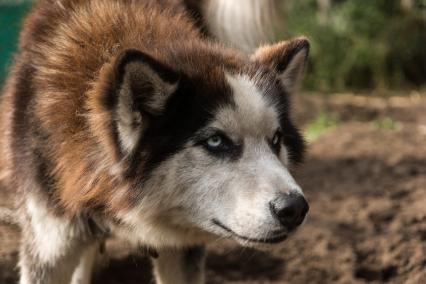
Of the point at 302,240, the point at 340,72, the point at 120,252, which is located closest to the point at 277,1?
the point at 302,240

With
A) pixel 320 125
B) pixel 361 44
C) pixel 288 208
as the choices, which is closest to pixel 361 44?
pixel 361 44

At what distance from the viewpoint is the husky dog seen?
3256 mm

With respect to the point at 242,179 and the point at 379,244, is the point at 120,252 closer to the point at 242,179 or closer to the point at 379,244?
the point at 379,244

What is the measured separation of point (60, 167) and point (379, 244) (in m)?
2.45

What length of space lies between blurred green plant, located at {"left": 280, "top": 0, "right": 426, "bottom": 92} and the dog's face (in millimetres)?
6908

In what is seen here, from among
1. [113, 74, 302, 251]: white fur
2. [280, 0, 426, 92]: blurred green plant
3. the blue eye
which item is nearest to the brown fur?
[113, 74, 302, 251]: white fur

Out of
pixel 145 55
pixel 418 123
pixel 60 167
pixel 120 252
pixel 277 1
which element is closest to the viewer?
pixel 145 55

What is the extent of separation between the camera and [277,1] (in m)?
5.48

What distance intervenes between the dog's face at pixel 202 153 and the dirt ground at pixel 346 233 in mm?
1656

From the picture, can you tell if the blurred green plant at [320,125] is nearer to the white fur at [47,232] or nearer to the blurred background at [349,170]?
the blurred background at [349,170]

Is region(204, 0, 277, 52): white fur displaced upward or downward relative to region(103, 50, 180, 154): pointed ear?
downward

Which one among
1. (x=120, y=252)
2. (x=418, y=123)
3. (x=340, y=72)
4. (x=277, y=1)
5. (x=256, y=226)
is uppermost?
(x=256, y=226)

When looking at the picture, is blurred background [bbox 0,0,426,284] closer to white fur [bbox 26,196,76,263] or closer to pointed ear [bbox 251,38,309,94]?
pointed ear [bbox 251,38,309,94]

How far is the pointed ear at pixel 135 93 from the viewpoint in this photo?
3.17m
